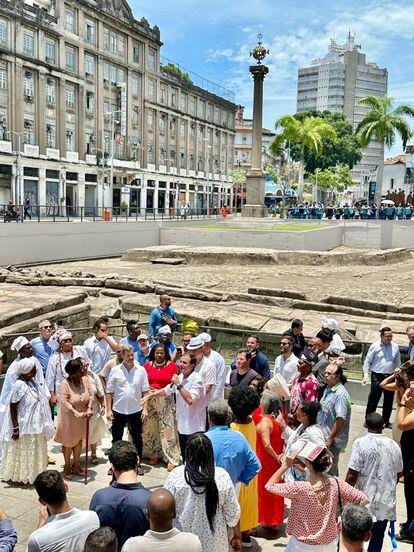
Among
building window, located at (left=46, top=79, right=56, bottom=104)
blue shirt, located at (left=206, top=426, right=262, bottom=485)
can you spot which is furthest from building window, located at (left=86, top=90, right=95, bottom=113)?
blue shirt, located at (left=206, top=426, right=262, bottom=485)

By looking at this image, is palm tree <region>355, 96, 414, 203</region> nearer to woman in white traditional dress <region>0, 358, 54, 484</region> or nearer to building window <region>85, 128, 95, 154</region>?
building window <region>85, 128, 95, 154</region>

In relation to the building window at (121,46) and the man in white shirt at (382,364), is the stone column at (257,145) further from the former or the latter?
the man in white shirt at (382,364)

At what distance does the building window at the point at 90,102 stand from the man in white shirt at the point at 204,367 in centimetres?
4537

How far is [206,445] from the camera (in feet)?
11.5

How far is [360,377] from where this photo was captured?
374 inches

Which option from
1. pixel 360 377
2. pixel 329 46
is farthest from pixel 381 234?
pixel 329 46

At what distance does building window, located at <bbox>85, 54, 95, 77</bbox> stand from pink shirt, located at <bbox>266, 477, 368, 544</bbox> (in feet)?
162

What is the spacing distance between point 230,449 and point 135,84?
179 feet

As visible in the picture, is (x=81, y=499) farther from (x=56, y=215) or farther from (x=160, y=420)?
(x=56, y=215)

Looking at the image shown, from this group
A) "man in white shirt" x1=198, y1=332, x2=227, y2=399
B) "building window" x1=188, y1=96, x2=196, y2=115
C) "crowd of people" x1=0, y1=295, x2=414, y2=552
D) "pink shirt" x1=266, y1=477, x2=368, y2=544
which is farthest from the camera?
"building window" x1=188, y1=96, x2=196, y2=115

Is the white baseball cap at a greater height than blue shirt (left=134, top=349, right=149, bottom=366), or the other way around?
the white baseball cap

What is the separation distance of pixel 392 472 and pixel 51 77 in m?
45.1

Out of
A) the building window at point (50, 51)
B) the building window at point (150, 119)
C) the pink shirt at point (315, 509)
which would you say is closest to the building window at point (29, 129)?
the building window at point (50, 51)

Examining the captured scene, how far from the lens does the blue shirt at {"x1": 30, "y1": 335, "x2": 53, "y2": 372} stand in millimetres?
7402
